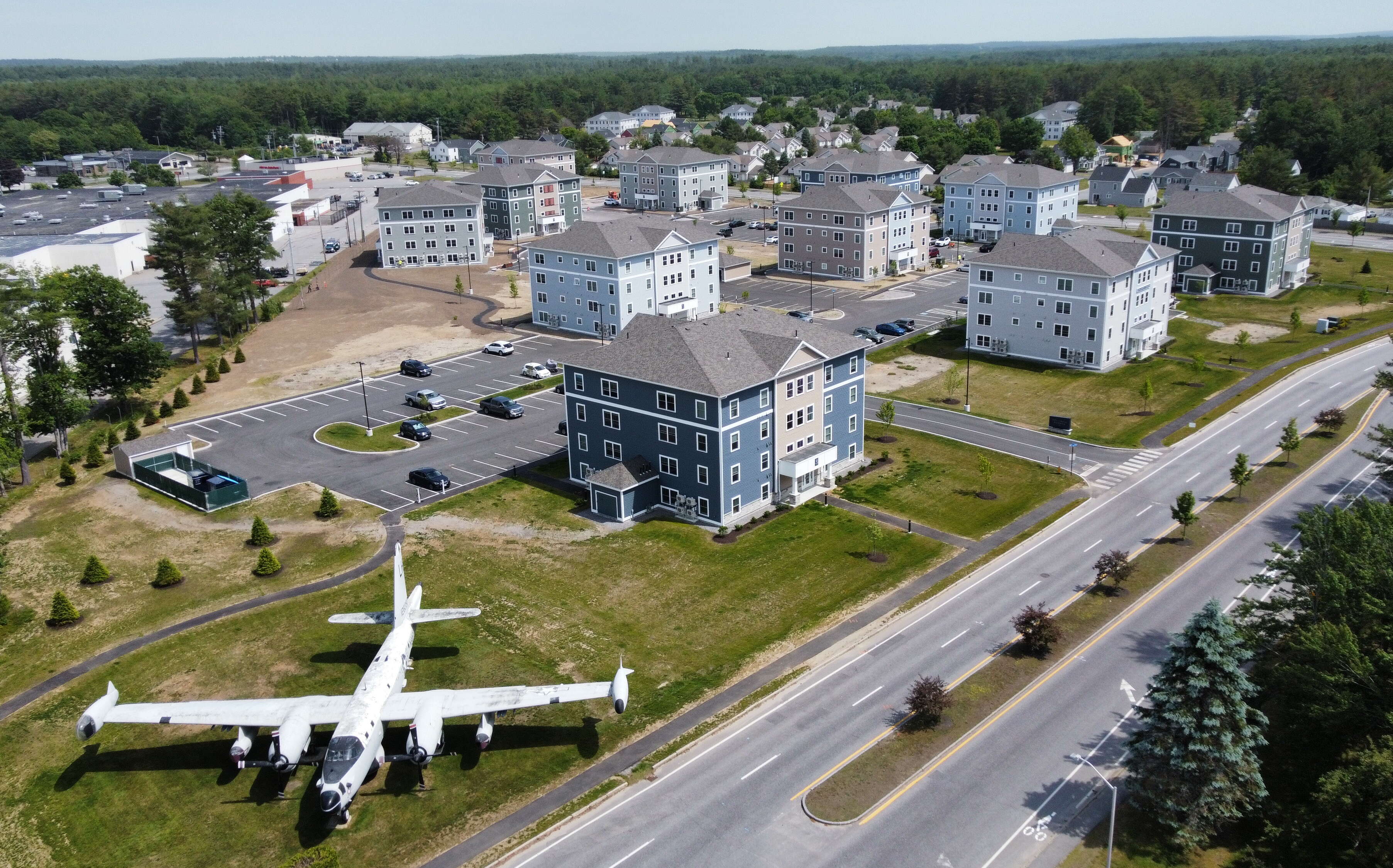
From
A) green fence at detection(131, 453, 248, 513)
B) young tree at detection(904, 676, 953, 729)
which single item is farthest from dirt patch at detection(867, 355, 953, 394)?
green fence at detection(131, 453, 248, 513)

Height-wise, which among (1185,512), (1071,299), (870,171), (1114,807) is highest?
(870,171)

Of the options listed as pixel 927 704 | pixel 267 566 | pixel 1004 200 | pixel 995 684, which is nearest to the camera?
pixel 927 704

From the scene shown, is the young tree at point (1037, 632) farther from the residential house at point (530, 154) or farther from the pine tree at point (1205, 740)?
the residential house at point (530, 154)

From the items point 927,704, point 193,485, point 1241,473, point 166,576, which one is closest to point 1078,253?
point 1241,473

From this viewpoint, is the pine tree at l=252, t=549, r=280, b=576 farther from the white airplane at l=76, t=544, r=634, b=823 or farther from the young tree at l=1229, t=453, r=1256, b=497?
the young tree at l=1229, t=453, r=1256, b=497

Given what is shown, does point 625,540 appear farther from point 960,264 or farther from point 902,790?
point 960,264

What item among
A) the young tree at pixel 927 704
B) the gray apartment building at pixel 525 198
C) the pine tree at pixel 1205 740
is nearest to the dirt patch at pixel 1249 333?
the young tree at pixel 927 704

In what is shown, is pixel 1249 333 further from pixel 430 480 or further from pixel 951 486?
pixel 430 480

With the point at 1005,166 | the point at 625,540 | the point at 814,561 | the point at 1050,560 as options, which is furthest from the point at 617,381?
the point at 1005,166
